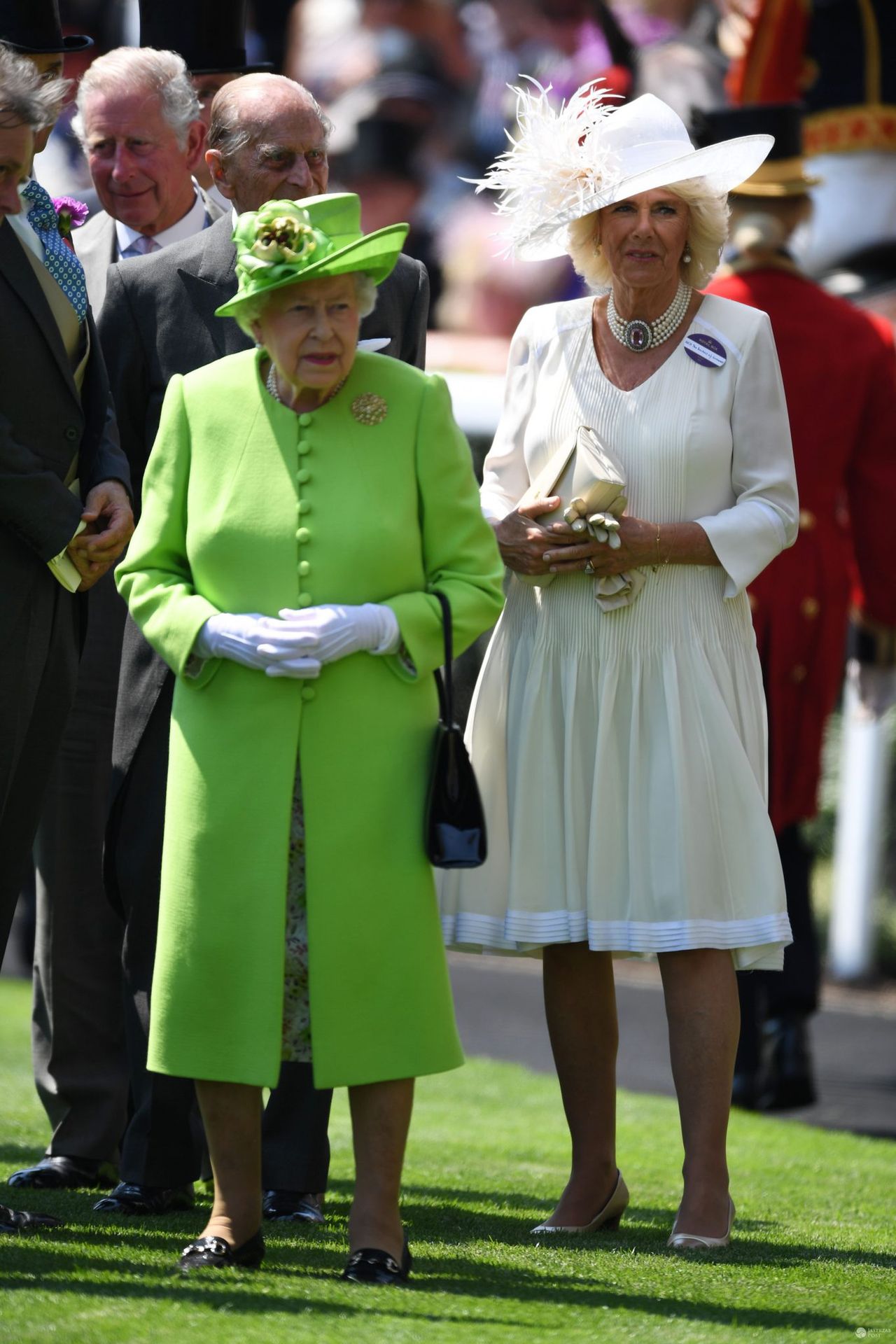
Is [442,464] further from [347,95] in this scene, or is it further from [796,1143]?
[347,95]

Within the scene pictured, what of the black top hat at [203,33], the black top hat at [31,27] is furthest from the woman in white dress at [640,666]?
the black top hat at [203,33]

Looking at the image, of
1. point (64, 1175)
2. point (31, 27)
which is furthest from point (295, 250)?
point (64, 1175)

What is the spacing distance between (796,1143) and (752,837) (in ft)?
8.57

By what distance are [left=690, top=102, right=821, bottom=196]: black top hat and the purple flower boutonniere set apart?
2445 millimetres

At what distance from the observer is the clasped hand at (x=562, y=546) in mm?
4336

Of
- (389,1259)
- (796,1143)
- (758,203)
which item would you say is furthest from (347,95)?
(389,1259)

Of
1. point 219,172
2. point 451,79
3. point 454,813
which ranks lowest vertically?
point 454,813

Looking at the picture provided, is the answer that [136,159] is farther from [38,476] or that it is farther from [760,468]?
[760,468]

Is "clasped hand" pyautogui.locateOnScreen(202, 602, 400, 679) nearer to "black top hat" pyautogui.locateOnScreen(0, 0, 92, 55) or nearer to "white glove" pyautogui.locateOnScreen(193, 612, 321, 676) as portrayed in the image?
"white glove" pyautogui.locateOnScreen(193, 612, 321, 676)

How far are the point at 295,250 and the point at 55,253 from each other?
73 cm

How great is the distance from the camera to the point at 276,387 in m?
3.88

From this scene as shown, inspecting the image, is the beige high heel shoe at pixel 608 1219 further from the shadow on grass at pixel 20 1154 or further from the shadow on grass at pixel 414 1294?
Answer: the shadow on grass at pixel 20 1154

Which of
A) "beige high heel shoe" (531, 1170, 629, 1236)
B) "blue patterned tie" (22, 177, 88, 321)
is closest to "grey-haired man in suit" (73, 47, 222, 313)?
"blue patterned tie" (22, 177, 88, 321)

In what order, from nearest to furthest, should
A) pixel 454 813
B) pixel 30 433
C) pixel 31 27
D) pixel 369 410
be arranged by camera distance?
1. pixel 454 813
2. pixel 369 410
3. pixel 30 433
4. pixel 31 27
